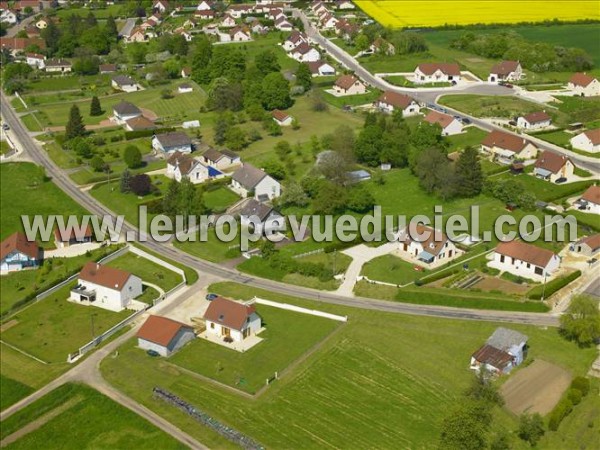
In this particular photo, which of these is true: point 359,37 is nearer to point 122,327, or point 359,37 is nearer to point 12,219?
point 12,219

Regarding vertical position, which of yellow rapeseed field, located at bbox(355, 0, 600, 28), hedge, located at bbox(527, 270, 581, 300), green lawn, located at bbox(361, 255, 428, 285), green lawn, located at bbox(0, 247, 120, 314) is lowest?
green lawn, located at bbox(0, 247, 120, 314)

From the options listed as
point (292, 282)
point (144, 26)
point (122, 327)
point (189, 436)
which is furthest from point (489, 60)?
point (189, 436)

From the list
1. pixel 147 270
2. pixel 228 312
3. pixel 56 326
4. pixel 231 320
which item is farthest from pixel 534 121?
pixel 56 326

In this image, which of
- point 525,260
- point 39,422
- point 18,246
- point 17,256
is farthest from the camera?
point 18,246

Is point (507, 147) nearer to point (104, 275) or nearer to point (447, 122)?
point (447, 122)

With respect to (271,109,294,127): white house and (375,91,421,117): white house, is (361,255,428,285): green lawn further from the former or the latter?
(375,91,421,117): white house

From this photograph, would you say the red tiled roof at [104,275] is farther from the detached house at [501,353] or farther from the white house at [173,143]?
the white house at [173,143]

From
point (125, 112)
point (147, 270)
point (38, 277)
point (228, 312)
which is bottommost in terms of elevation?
point (38, 277)

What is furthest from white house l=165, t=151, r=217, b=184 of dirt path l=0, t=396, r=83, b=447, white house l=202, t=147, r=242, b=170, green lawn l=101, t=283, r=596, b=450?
dirt path l=0, t=396, r=83, b=447
